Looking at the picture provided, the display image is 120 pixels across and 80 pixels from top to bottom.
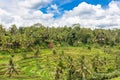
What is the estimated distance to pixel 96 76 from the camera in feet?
367

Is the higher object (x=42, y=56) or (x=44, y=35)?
(x=44, y=35)

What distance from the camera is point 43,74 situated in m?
112

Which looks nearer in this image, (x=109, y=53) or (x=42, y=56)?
(x=42, y=56)

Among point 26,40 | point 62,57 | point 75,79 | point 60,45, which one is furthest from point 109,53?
point 75,79

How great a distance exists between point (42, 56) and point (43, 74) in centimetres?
3463

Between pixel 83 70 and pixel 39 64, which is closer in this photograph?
pixel 83 70

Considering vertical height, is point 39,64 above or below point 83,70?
above

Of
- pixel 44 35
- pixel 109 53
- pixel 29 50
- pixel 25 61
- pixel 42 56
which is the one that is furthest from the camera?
pixel 44 35

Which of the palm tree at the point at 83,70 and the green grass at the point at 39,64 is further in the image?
the green grass at the point at 39,64

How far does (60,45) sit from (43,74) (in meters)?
74.3

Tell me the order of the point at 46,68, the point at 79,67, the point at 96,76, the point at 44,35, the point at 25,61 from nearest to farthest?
the point at 79,67 → the point at 96,76 → the point at 46,68 → the point at 25,61 → the point at 44,35

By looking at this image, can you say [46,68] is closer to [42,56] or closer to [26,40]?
[42,56]

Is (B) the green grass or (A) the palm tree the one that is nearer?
(A) the palm tree

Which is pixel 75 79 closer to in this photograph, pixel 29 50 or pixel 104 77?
pixel 104 77
